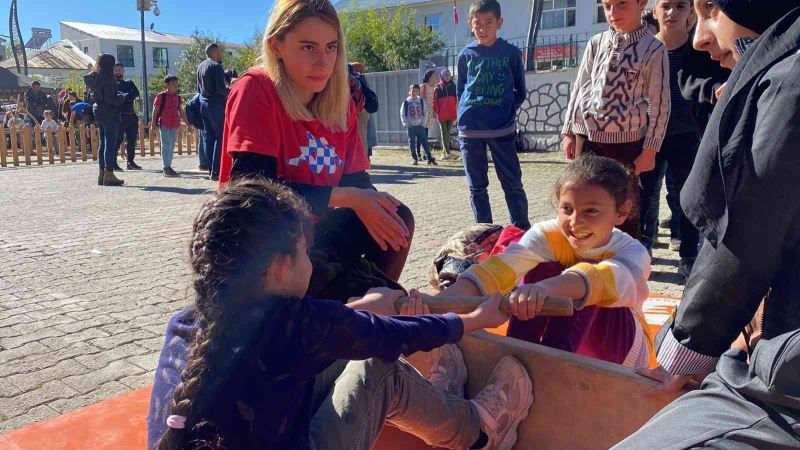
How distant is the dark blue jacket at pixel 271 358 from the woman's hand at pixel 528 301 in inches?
19.4

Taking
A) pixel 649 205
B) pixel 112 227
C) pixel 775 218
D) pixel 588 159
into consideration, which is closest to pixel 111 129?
pixel 112 227

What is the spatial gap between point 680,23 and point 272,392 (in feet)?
12.6

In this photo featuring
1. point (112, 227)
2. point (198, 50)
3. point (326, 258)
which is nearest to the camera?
point (326, 258)

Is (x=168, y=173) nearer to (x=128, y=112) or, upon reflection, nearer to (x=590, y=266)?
(x=128, y=112)

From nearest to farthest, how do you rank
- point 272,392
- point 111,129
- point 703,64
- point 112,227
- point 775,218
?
point 775,218 < point 272,392 < point 703,64 < point 112,227 < point 111,129

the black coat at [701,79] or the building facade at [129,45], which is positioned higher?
the building facade at [129,45]

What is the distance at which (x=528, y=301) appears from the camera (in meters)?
2.22

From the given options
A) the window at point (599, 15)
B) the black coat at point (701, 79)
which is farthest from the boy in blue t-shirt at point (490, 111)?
the window at point (599, 15)

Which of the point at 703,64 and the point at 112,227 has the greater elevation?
the point at 703,64

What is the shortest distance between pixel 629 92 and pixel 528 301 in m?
2.30

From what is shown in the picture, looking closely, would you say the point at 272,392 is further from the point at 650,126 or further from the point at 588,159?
the point at 650,126

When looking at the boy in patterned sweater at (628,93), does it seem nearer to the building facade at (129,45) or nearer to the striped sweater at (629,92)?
the striped sweater at (629,92)

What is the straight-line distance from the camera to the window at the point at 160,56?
65.7m

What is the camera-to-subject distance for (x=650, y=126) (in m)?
4.04
